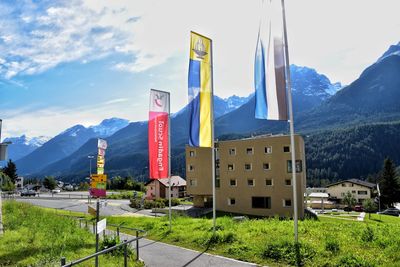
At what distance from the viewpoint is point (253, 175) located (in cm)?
5366

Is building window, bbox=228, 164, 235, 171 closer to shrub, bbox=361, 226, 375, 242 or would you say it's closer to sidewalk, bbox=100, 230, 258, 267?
sidewalk, bbox=100, 230, 258, 267

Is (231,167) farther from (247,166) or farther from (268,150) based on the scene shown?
(268,150)

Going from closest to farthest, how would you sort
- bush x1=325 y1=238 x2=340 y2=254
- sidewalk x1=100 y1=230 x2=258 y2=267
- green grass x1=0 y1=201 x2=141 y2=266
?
green grass x1=0 y1=201 x2=141 y2=266 → bush x1=325 y1=238 x2=340 y2=254 → sidewalk x1=100 y1=230 x2=258 y2=267

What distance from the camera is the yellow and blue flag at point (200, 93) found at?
738 inches

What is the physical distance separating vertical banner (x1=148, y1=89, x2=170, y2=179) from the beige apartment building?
1133 inches

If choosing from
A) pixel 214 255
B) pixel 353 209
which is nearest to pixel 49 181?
pixel 353 209

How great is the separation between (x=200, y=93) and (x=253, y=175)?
36406mm

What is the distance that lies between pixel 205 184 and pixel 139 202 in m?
11.3

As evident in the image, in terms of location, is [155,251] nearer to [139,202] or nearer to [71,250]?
[71,250]

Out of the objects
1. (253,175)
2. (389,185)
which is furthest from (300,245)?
(389,185)

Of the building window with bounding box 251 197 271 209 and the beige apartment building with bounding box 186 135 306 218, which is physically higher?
the beige apartment building with bounding box 186 135 306 218

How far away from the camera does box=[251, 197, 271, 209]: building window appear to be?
52.2m

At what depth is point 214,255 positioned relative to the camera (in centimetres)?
1504

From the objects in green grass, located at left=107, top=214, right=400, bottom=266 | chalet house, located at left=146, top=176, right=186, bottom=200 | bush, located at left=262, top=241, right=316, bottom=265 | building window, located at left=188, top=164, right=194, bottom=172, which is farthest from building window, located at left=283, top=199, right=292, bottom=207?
chalet house, located at left=146, top=176, right=186, bottom=200
